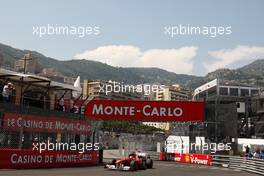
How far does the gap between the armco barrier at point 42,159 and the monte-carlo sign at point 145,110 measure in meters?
4.79

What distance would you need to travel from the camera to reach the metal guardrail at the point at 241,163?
24203mm

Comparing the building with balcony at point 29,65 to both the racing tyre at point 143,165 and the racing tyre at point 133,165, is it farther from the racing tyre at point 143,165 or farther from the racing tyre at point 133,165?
the racing tyre at point 133,165

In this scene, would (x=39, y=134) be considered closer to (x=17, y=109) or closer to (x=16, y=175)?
(x=17, y=109)

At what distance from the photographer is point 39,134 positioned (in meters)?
22.3

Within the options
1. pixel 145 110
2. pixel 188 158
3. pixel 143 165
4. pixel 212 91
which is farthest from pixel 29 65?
pixel 143 165

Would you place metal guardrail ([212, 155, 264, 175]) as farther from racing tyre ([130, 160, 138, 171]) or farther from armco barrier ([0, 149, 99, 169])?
armco barrier ([0, 149, 99, 169])

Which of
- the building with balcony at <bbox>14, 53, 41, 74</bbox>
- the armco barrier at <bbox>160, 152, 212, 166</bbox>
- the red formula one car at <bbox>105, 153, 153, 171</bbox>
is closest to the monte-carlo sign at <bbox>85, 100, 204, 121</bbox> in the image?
the armco barrier at <bbox>160, 152, 212, 166</bbox>

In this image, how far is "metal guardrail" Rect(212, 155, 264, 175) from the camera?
79.4 ft

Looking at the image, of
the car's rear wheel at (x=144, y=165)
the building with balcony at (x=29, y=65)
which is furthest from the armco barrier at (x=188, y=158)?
the building with balcony at (x=29, y=65)

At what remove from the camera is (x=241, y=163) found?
91.0 ft

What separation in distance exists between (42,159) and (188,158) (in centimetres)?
1770

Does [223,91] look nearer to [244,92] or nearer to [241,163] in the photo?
[244,92]

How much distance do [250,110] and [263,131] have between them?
405 inches

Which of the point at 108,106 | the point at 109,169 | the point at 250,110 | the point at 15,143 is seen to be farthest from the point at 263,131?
the point at 15,143
